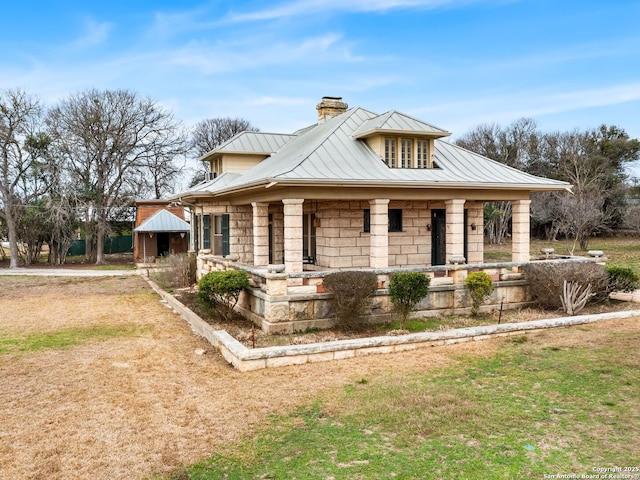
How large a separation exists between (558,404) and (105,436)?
564 cm

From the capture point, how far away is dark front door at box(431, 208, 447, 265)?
1625 centimetres

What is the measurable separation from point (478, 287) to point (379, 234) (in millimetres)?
2708

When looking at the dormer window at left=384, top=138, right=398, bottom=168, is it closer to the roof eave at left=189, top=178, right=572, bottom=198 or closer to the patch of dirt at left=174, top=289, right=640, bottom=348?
the roof eave at left=189, top=178, right=572, bottom=198

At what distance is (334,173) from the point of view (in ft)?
41.6

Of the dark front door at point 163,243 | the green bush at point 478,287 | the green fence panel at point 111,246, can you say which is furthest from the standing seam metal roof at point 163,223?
the green bush at point 478,287

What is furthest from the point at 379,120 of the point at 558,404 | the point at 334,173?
the point at 558,404

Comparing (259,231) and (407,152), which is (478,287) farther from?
(259,231)

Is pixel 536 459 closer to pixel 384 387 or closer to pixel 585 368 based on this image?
pixel 384 387

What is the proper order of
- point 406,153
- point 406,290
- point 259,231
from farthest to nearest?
point 406,153 < point 259,231 < point 406,290

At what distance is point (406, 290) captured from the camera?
11008 millimetres

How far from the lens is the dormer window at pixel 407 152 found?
14703 mm

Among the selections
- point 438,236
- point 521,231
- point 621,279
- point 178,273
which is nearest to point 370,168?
A: point 438,236

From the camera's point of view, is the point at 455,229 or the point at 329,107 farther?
the point at 329,107

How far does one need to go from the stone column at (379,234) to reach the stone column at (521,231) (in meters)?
4.55
